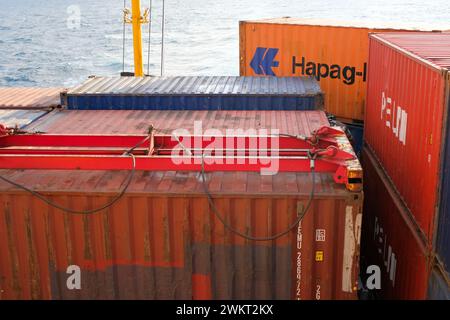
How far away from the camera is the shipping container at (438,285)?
7008 mm

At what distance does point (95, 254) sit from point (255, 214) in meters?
2.37

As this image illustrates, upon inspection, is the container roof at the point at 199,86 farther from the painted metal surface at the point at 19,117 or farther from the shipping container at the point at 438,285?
the shipping container at the point at 438,285

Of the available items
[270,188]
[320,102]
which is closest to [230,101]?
[320,102]

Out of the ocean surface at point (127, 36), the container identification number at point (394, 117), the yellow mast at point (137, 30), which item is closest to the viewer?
the container identification number at point (394, 117)

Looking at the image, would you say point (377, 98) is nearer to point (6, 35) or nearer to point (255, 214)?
point (255, 214)

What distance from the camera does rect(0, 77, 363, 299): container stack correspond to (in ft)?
24.1

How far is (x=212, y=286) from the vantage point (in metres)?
7.68

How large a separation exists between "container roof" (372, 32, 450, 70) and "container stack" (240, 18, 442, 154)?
383cm

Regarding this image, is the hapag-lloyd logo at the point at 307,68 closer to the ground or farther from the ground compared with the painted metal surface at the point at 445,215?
farther from the ground

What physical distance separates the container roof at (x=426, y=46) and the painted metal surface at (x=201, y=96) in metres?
2.03

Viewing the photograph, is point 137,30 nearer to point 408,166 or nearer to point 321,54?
point 321,54

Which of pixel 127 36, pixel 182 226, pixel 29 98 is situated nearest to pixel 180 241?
pixel 182 226

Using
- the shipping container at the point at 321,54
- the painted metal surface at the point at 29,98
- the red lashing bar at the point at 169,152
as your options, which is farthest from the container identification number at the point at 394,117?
the painted metal surface at the point at 29,98
